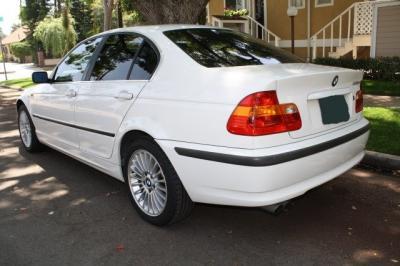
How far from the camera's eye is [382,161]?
5328 mm

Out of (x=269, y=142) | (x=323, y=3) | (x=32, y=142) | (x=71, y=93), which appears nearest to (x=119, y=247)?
(x=269, y=142)

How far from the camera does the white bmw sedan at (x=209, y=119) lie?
324 cm

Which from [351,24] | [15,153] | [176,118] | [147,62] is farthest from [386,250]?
[351,24]

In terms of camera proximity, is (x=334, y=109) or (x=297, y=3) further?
(x=297, y=3)

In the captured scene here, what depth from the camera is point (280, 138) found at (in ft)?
10.7

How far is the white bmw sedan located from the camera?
324cm

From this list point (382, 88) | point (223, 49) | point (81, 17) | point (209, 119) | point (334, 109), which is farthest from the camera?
point (81, 17)

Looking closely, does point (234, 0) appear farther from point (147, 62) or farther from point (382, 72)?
point (147, 62)

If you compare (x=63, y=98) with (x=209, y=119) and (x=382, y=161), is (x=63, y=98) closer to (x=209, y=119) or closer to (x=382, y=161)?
(x=209, y=119)

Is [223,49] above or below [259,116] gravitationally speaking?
above

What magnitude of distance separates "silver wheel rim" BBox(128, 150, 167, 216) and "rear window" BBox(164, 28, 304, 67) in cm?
96

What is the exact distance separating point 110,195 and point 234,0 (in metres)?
17.1

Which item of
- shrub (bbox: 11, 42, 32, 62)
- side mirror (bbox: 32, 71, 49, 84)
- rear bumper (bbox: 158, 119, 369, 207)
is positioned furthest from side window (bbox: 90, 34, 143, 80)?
shrub (bbox: 11, 42, 32, 62)

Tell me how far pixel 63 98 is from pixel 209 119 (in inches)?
98.4
